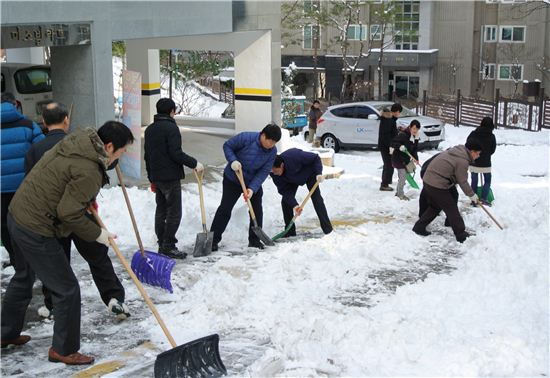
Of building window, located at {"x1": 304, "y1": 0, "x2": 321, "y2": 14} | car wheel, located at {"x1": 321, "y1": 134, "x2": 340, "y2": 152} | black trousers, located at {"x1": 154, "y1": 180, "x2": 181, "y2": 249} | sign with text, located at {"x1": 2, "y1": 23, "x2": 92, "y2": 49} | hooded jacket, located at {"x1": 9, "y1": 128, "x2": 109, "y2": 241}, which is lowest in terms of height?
car wheel, located at {"x1": 321, "y1": 134, "x2": 340, "y2": 152}

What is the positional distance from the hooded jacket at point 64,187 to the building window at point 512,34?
3625cm

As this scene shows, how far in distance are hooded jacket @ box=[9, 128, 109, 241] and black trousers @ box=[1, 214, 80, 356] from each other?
3.7 inches

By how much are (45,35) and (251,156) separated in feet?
11.2

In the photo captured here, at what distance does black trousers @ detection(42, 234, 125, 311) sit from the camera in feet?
18.2

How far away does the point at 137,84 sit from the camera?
10.5 m

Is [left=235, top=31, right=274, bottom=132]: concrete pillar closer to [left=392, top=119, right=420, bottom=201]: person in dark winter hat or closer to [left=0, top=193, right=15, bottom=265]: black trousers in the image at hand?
[left=392, top=119, right=420, bottom=201]: person in dark winter hat

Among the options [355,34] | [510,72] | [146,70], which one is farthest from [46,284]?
[510,72]

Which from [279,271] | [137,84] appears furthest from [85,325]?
[137,84]

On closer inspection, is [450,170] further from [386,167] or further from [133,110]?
[133,110]

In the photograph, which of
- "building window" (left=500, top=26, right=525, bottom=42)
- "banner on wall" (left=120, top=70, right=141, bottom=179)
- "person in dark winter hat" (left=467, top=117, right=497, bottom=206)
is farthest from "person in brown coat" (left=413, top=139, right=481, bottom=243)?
"building window" (left=500, top=26, right=525, bottom=42)

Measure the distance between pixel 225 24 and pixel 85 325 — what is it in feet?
27.9

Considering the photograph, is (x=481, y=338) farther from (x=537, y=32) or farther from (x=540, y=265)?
(x=537, y=32)

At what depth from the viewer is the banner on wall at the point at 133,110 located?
10.5 metres

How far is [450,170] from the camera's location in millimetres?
8672
